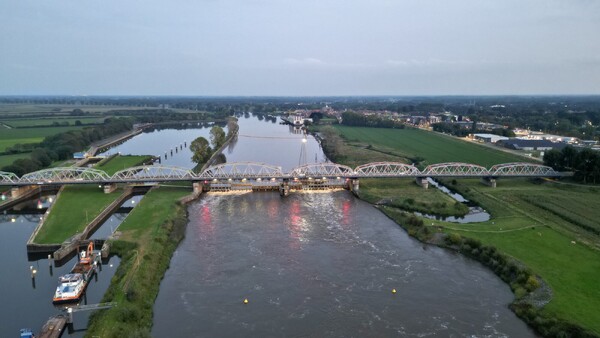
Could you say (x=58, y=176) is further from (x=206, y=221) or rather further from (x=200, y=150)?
(x=206, y=221)

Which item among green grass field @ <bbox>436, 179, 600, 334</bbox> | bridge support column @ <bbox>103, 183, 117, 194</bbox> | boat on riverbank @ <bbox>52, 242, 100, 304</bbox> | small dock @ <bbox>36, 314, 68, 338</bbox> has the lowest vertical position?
small dock @ <bbox>36, 314, 68, 338</bbox>

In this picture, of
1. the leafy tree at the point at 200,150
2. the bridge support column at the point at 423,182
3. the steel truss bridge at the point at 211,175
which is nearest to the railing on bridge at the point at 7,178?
the steel truss bridge at the point at 211,175

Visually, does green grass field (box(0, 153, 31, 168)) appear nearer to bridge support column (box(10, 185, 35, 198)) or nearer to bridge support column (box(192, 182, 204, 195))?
bridge support column (box(10, 185, 35, 198))

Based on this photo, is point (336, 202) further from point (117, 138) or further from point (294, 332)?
point (117, 138)

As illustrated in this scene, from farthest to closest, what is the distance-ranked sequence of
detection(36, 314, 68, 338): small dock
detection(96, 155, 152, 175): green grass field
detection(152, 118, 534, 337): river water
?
detection(96, 155, 152, 175): green grass field
detection(152, 118, 534, 337): river water
detection(36, 314, 68, 338): small dock

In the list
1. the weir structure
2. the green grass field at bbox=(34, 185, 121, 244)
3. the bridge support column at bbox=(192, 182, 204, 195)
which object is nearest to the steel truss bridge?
the weir structure

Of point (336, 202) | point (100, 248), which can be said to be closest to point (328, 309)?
point (100, 248)

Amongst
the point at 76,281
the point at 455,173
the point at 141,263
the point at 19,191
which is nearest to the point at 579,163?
the point at 455,173
